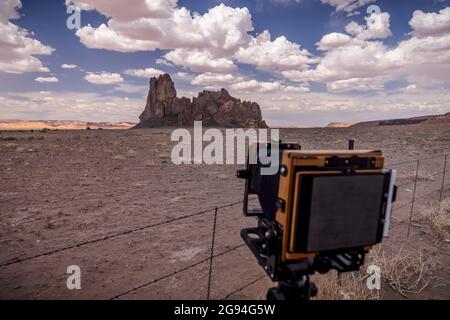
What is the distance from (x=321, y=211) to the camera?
2330 mm

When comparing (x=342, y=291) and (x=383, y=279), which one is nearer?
(x=342, y=291)

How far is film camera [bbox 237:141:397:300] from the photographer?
2.29 m

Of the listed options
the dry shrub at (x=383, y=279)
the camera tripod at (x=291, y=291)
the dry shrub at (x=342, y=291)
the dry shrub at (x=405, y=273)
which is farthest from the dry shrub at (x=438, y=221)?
the camera tripod at (x=291, y=291)

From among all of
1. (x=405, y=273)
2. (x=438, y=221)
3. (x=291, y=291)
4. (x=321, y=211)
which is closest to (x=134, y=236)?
(x=291, y=291)

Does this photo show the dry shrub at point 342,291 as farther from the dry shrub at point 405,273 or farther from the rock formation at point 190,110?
the rock formation at point 190,110

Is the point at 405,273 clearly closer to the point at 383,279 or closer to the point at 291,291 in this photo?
the point at 383,279

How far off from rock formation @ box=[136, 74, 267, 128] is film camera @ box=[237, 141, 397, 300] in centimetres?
14163

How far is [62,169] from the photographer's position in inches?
627

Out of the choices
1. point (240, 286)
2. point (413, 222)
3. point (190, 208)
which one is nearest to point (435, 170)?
point (413, 222)

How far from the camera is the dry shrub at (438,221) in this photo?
690 centimetres

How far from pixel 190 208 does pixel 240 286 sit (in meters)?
4.69

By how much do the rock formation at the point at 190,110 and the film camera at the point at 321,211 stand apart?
141635 millimetres

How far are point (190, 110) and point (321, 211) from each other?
151805 millimetres
